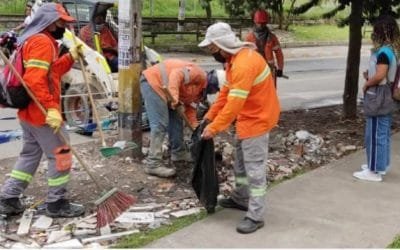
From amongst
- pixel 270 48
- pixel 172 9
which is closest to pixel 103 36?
pixel 270 48

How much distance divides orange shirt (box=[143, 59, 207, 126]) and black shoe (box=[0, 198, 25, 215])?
1.66m

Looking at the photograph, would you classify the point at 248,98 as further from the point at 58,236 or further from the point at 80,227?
the point at 58,236

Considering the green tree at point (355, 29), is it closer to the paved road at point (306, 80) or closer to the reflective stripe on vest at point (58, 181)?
the paved road at point (306, 80)

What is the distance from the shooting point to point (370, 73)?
6.29 meters

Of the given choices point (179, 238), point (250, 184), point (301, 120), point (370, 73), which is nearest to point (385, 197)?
point (370, 73)

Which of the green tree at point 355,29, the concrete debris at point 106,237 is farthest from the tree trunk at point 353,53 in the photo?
the concrete debris at point 106,237

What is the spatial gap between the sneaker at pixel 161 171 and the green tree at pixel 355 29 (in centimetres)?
408

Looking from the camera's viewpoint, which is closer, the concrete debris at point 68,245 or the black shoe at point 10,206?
the concrete debris at point 68,245

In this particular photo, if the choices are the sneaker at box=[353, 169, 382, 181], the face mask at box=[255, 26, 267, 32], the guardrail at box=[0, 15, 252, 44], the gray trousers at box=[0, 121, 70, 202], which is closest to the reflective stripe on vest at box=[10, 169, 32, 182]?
the gray trousers at box=[0, 121, 70, 202]

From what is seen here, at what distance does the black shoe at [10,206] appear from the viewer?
5.21 m

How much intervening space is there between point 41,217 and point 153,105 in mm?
1629

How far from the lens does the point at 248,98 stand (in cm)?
477

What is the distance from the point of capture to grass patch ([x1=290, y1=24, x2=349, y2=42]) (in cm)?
2808

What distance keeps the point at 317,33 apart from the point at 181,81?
24794mm
